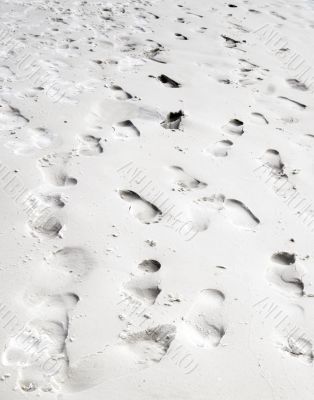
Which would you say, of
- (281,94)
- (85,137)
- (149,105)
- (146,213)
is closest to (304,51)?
(281,94)

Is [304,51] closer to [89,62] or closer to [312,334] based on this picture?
[89,62]

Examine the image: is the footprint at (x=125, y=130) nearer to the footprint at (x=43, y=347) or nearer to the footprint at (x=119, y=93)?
the footprint at (x=119, y=93)

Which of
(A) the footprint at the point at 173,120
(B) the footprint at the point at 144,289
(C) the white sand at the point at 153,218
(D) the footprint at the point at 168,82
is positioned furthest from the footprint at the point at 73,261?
(D) the footprint at the point at 168,82

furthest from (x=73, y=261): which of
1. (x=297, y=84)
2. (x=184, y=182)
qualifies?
(x=297, y=84)

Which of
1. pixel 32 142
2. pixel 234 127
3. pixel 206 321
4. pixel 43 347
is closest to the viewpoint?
pixel 43 347

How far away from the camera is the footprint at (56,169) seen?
1701 millimetres

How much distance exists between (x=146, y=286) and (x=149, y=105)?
1.07m

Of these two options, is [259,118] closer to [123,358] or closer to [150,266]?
[150,266]

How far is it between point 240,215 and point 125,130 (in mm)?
634

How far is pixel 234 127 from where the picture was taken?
83.4 inches

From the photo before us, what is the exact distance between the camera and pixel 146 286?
1.37m

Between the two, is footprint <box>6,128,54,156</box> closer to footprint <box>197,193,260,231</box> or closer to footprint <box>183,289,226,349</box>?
footprint <box>197,193,260,231</box>

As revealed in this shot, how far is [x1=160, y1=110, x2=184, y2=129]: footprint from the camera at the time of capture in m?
2.08

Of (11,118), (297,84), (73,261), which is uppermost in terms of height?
(297,84)
